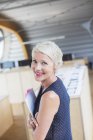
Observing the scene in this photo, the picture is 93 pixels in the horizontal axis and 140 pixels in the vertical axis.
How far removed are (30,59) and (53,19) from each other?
3349 mm

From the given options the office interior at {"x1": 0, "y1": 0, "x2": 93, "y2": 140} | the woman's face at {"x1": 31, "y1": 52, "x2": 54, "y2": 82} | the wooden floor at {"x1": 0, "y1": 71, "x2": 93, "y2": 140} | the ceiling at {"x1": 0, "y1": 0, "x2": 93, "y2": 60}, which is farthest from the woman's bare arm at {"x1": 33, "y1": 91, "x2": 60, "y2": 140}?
the ceiling at {"x1": 0, "y1": 0, "x2": 93, "y2": 60}

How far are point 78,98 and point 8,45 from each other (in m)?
9.38

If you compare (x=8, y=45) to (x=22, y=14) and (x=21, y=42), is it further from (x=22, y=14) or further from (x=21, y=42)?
(x=22, y=14)

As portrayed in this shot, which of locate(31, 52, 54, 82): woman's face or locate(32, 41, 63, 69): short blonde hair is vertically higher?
locate(32, 41, 63, 69): short blonde hair

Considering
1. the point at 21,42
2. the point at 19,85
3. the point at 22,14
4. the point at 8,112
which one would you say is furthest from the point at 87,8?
the point at 8,112

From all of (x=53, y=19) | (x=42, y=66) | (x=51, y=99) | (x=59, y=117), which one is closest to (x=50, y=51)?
(x=42, y=66)

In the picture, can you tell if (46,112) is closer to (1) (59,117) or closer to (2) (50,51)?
Result: (1) (59,117)

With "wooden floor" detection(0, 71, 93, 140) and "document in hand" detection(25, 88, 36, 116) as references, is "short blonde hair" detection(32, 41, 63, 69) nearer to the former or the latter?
"document in hand" detection(25, 88, 36, 116)

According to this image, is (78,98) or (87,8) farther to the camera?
(87,8)

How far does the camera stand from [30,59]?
643 centimetres

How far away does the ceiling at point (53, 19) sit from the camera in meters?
7.02

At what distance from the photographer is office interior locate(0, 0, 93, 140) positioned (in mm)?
2625

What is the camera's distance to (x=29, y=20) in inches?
356

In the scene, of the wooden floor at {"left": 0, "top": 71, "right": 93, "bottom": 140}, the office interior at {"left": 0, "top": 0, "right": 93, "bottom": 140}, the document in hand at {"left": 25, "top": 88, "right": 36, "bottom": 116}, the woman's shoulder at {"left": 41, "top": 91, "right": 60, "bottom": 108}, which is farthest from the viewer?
the wooden floor at {"left": 0, "top": 71, "right": 93, "bottom": 140}
